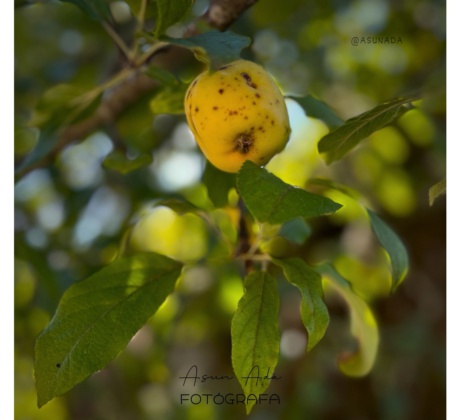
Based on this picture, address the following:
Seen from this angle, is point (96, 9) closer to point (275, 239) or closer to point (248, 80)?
point (248, 80)

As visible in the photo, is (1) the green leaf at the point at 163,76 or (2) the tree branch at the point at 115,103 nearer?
(1) the green leaf at the point at 163,76

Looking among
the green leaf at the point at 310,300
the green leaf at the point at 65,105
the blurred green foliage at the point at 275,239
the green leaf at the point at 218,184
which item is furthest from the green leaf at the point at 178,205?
the blurred green foliage at the point at 275,239

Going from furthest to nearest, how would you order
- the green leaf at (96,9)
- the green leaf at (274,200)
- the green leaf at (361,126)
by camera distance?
the green leaf at (96,9)
the green leaf at (361,126)
the green leaf at (274,200)

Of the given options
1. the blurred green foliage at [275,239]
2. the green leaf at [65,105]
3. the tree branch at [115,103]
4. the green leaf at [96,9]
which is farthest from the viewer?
the blurred green foliage at [275,239]

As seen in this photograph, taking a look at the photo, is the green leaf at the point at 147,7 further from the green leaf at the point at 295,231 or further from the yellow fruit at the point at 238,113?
the green leaf at the point at 295,231

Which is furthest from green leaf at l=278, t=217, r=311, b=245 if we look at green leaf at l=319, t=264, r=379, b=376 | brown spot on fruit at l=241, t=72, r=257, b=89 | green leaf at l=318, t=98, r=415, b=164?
brown spot on fruit at l=241, t=72, r=257, b=89

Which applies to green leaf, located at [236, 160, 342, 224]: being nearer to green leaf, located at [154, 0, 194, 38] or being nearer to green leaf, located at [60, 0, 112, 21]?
green leaf, located at [154, 0, 194, 38]

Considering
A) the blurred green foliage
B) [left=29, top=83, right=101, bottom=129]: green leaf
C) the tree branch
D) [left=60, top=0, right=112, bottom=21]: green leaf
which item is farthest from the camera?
the blurred green foliage
